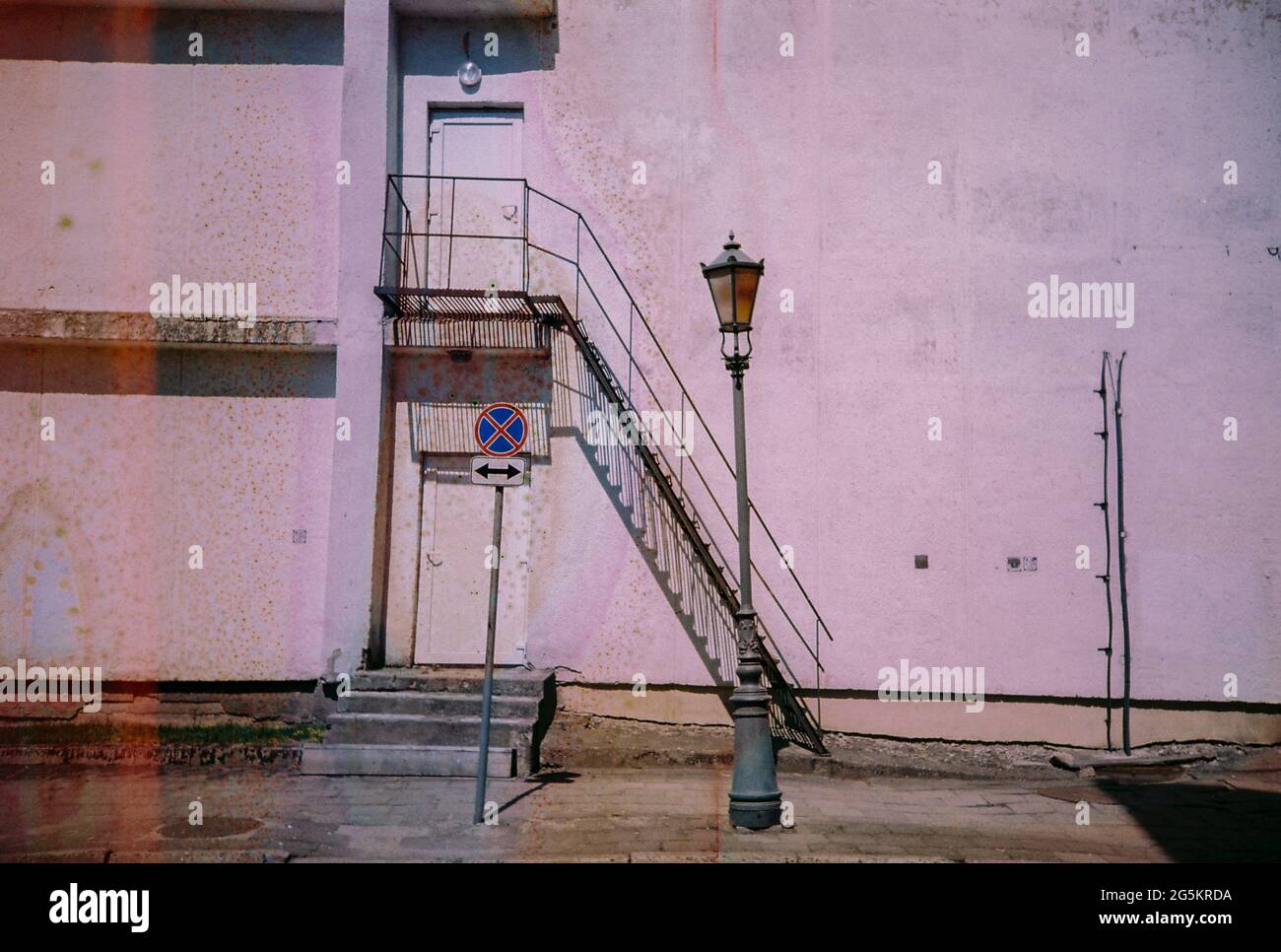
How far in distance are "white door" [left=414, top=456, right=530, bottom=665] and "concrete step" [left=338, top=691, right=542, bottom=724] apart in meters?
1.00

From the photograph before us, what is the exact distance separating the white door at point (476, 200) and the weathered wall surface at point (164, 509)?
6.02 ft

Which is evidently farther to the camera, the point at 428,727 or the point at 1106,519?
the point at 1106,519

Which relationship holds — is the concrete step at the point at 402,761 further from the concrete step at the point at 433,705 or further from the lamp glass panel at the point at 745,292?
the lamp glass panel at the point at 745,292

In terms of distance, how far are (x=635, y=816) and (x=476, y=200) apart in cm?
716

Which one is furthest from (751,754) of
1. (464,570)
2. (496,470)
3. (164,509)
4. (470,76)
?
(470,76)

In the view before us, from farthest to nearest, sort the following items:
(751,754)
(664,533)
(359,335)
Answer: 1. (664,533)
2. (359,335)
3. (751,754)

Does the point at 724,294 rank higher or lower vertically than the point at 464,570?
higher

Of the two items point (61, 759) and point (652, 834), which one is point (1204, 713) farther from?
point (61, 759)

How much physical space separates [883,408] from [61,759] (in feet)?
30.8

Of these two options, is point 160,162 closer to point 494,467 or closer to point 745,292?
point 494,467

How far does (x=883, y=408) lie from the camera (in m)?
13.1

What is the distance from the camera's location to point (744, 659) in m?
10.1

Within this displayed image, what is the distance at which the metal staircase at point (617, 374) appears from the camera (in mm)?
12883
